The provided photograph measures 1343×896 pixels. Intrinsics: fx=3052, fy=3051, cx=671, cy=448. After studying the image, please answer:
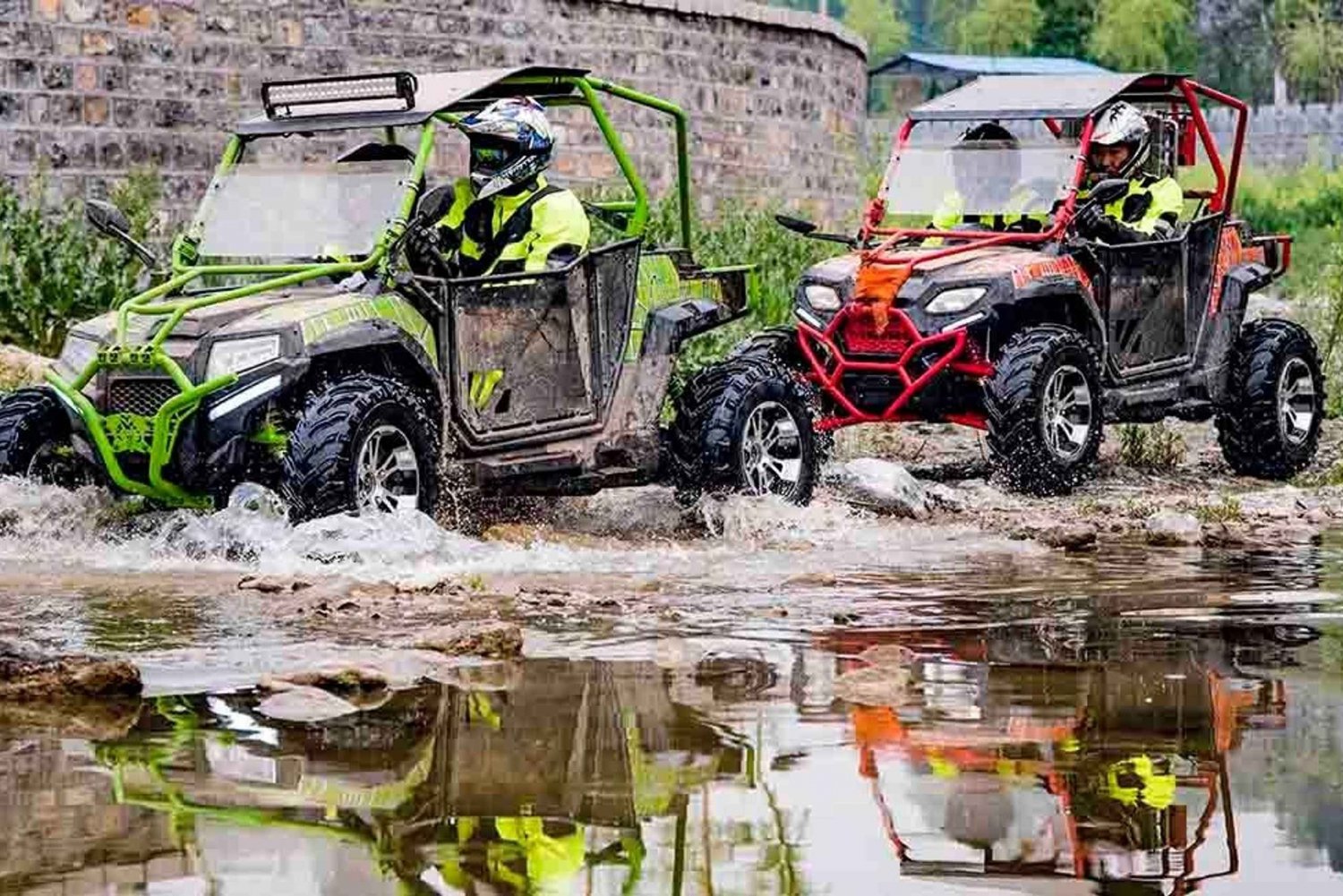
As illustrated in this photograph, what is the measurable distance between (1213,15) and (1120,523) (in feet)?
239

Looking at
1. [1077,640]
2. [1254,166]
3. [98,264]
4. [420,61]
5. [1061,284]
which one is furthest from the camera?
[1254,166]

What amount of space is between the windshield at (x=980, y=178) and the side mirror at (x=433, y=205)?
350 cm

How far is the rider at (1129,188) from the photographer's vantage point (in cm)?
1484

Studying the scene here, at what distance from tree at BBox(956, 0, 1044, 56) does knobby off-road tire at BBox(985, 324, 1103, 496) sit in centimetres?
6443

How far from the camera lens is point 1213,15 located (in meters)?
83.4

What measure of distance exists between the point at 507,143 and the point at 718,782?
5845 millimetres

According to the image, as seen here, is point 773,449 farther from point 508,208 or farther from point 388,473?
point 388,473

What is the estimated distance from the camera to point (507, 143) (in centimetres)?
1212

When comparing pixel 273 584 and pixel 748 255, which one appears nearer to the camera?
pixel 273 584

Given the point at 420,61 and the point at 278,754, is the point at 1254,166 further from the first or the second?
the point at 278,754

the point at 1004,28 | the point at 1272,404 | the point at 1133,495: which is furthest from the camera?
the point at 1004,28

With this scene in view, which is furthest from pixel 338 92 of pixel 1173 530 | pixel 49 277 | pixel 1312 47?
pixel 1312 47

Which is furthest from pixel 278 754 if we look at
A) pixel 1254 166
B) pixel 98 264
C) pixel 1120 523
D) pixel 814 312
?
pixel 1254 166

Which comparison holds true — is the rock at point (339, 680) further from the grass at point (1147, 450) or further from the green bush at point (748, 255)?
the green bush at point (748, 255)
